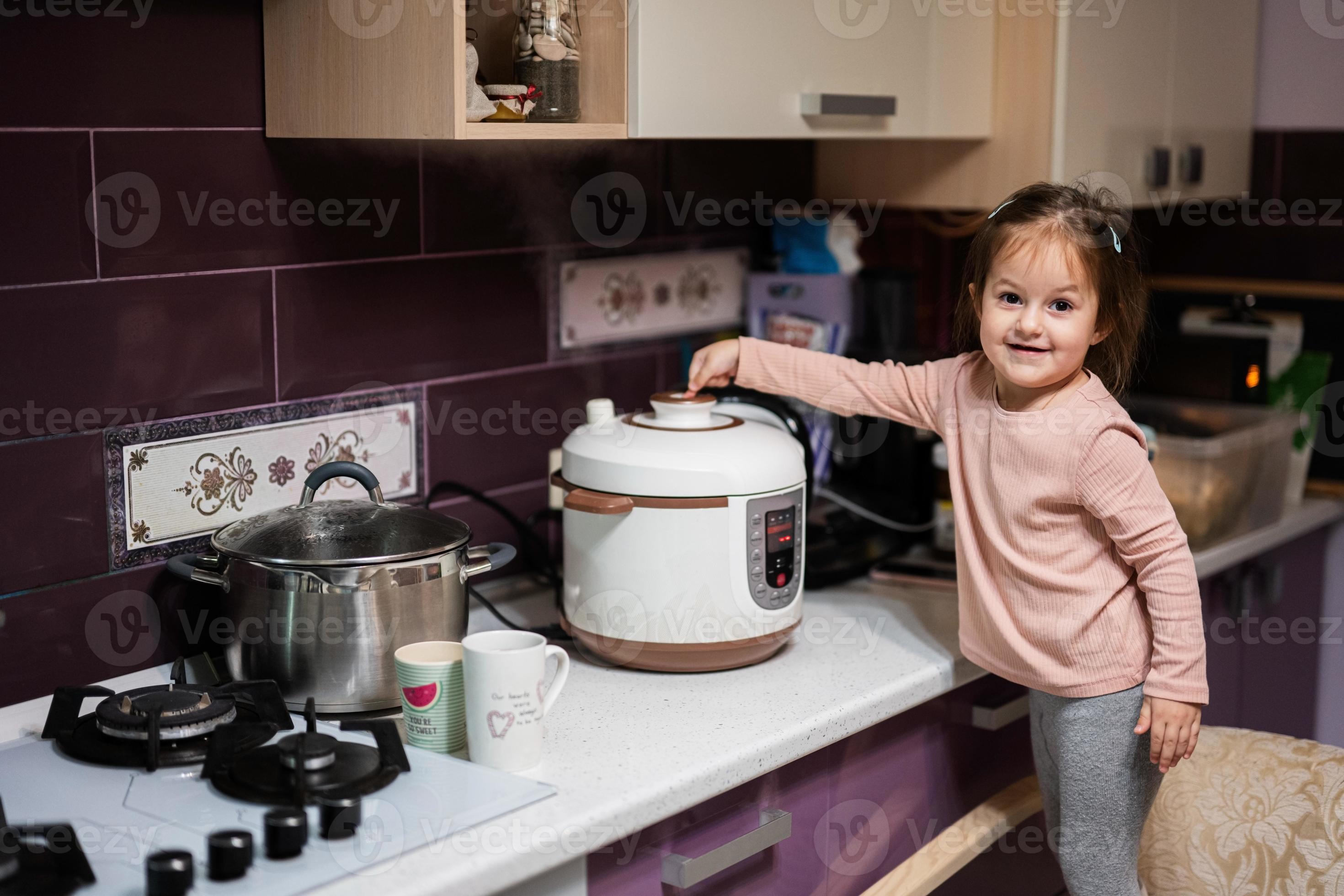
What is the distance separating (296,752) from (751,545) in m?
0.50

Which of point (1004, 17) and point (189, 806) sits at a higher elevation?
point (1004, 17)

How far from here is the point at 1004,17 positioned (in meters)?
1.80

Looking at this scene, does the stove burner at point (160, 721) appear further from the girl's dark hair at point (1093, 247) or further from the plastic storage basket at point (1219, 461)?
the plastic storage basket at point (1219, 461)

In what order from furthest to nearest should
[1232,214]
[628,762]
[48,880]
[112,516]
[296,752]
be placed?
[1232,214] → [112,516] → [628,762] → [296,752] → [48,880]

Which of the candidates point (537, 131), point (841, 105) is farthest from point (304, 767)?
point (841, 105)

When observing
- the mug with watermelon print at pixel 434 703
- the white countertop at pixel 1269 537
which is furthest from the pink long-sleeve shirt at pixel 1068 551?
the mug with watermelon print at pixel 434 703

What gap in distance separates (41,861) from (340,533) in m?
0.39

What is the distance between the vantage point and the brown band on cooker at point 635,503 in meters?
1.33

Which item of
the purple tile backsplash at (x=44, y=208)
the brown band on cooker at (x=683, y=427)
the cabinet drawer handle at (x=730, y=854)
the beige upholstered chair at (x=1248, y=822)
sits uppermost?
the purple tile backsplash at (x=44, y=208)

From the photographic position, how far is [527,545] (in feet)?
5.75

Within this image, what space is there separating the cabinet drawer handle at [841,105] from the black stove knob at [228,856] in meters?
1.01

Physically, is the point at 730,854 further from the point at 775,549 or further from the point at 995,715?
the point at 995,715

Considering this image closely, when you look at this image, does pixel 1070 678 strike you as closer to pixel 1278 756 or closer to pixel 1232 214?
pixel 1278 756

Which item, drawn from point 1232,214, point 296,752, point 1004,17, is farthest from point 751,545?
point 1232,214
